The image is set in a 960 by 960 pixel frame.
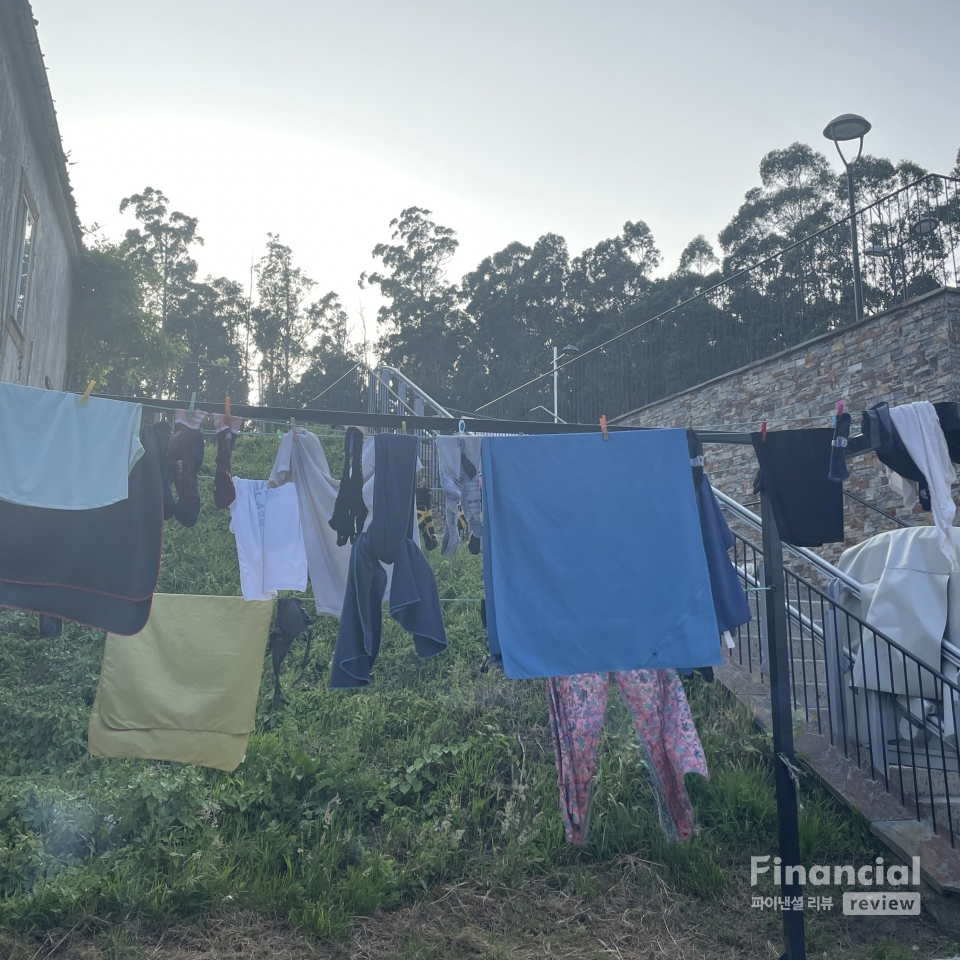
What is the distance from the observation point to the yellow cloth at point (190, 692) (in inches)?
205

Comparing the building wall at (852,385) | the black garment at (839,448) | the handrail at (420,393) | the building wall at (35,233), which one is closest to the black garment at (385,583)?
the black garment at (839,448)

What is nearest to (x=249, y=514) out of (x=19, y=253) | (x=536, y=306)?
(x=19, y=253)

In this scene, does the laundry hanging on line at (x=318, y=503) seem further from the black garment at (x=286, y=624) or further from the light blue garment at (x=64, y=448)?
the light blue garment at (x=64, y=448)

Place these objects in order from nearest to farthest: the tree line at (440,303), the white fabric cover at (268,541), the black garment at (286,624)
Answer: the white fabric cover at (268,541), the black garment at (286,624), the tree line at (440,303)

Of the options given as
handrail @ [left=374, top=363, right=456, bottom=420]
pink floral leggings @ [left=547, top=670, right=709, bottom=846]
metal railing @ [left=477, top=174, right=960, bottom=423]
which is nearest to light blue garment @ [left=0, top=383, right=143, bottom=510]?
pink floral leggings @ [left=547, top=670, right=709, bottom=846]

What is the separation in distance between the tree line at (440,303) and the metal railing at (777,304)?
7.94 m

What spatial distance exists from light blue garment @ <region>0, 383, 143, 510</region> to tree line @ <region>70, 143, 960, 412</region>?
1258 cm

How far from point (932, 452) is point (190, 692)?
449 centimetres

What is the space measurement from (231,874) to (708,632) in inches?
126

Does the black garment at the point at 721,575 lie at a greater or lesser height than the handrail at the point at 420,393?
lesser

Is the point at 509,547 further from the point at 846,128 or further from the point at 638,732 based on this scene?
the point at 846,128

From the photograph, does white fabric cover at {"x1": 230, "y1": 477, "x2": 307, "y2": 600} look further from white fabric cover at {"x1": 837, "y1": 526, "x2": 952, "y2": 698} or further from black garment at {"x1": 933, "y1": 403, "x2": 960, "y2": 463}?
white fabric cover at {"x1": 837, "y1": 526, "x2": 952, "y2": 698}

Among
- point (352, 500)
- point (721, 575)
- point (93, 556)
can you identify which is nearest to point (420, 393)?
point (352, 500)

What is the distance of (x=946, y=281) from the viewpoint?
9.15 metres
